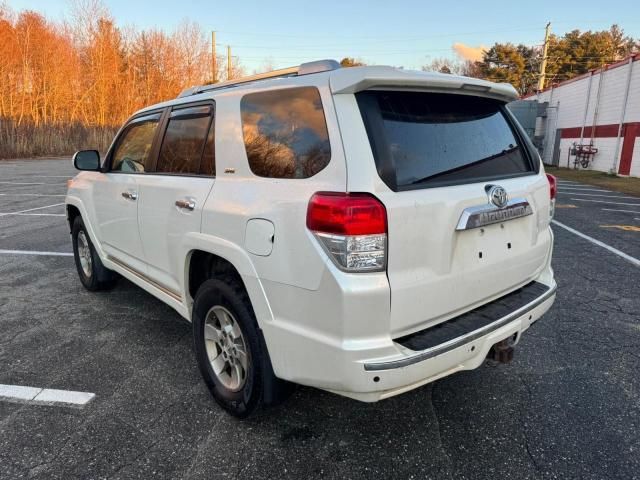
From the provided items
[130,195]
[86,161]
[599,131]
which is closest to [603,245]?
[130,195]

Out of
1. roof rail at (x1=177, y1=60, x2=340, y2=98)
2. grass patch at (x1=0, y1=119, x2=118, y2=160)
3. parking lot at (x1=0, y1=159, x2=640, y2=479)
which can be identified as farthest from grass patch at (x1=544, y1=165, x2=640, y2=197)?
grass patch at (x1=0, y1=119, x2=118, y2=160)

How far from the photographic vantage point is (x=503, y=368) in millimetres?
3301

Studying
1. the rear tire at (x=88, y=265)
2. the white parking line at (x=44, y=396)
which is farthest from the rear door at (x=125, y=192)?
the white parking line at (x=44, y=396)

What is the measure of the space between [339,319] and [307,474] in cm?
89

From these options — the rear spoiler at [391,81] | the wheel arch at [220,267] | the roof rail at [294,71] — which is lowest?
the wheel arch at [220,267]

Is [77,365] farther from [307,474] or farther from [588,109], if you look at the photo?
[588,109]

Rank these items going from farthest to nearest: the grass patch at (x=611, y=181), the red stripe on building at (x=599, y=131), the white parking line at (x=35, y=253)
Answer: the red stripe on building at (x=599, y=131) < the grass patch at (x=611, y=181) < the white parking line at (x=35, y=253)

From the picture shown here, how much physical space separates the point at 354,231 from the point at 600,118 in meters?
25.8

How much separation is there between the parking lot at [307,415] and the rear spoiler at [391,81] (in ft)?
6.03

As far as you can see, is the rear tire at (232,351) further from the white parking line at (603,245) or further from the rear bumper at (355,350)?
the white parking line at (603,245)

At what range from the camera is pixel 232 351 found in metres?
2.67

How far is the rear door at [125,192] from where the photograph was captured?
359 cm

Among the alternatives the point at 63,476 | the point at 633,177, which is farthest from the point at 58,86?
the point at 63,476

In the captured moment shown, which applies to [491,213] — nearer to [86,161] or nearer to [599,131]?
[86,161]
